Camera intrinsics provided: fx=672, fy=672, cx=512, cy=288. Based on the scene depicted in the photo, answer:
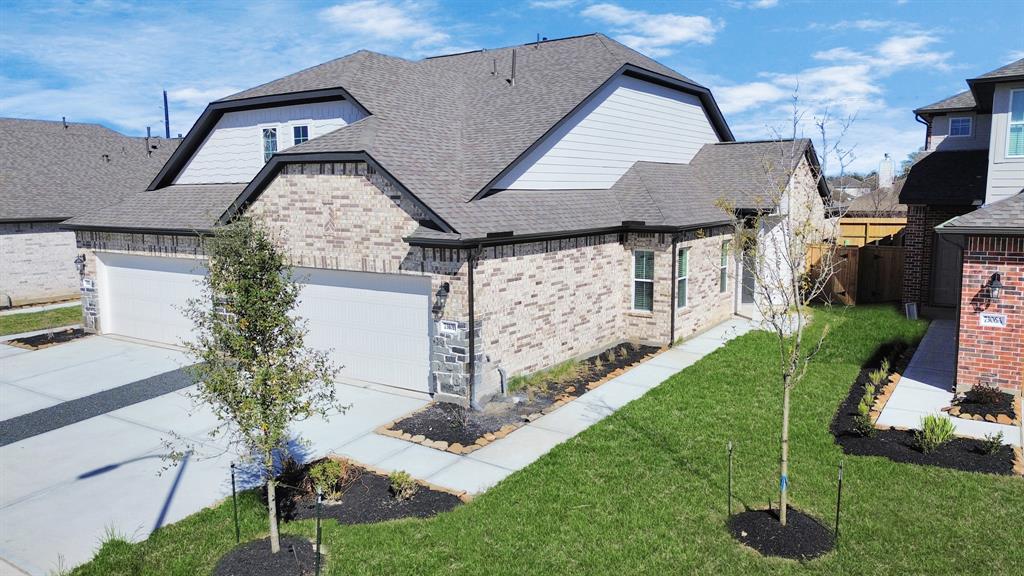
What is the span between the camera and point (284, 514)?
28.2ft

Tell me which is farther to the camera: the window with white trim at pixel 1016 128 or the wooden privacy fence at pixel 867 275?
the wooden privacy fence at pixel 867 275

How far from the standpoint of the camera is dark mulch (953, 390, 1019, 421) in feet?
37.8

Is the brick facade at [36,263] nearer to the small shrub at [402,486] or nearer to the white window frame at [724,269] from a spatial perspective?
the small shrub at [402,486]

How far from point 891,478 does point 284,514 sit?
8028mm

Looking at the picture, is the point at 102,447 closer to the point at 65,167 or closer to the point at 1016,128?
the point at 1016,128

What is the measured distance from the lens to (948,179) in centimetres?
2019

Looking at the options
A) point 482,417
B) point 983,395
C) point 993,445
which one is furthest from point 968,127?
point 482,417

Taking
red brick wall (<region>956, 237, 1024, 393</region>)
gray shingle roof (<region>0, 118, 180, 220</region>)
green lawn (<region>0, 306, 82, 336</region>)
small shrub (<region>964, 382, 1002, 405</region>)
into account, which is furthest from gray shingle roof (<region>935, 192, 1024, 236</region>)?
gray shingle roof (<region>0, 118, 180, 220</region>)

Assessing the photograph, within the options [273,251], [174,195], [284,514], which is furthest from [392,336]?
[174,195]

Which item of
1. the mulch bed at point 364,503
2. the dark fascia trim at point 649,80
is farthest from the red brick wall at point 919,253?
the mulch bed at point 364,503

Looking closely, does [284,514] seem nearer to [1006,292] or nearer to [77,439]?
[77,439]

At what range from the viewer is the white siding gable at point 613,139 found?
644 inches

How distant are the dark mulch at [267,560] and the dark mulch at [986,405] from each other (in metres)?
10.8

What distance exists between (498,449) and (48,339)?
49.3 ft
